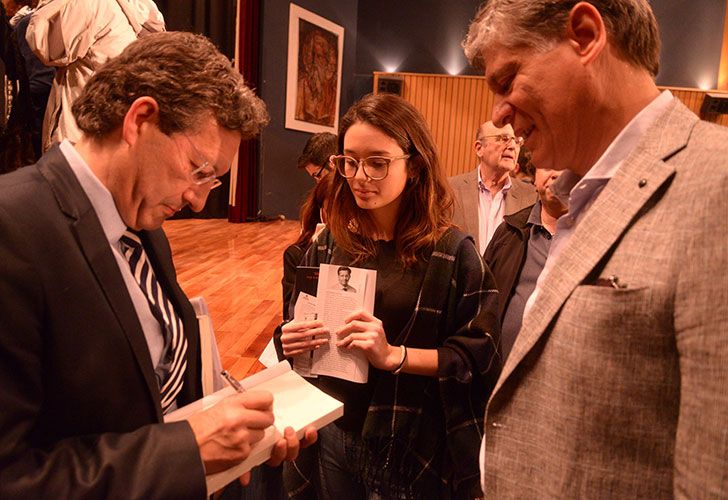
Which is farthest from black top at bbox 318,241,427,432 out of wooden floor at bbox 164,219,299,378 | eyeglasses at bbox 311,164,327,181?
eyeglasses at bbox 311,164,327,181

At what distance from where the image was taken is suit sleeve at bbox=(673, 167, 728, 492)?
0.63 m

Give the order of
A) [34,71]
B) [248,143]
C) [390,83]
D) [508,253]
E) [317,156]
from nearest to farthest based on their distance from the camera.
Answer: [508,253], [34,71], [317,156], [248,143], [390,83]

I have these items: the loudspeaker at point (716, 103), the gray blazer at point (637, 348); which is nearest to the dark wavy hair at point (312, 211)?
the gray blazer at point (637, 348)

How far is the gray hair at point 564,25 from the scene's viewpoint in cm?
91

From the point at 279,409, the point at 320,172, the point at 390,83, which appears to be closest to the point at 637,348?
the point at 279,409

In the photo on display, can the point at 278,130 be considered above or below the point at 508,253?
above

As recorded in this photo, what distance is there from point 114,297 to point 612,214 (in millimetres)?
832

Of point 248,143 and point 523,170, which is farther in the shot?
point 248,143

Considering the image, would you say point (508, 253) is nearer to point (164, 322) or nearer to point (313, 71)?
point (164, 322)

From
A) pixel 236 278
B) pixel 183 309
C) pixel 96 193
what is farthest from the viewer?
pixel 236 278

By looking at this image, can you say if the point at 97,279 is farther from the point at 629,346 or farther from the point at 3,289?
the point at 629,346

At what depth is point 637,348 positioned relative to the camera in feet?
2.46

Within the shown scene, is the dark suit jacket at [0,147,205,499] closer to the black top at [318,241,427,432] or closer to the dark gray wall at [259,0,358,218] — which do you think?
the black top at [318,241,427,432]

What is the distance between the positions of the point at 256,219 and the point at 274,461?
8.28 metres
